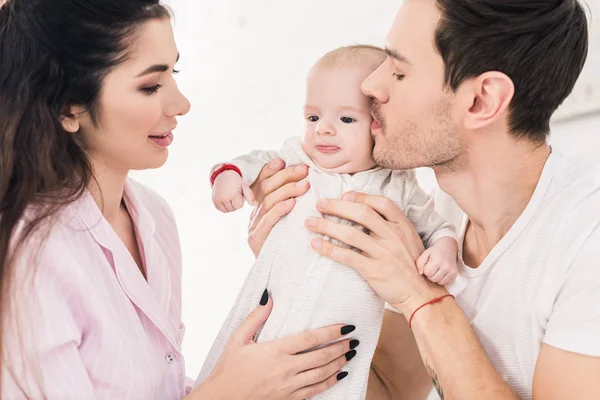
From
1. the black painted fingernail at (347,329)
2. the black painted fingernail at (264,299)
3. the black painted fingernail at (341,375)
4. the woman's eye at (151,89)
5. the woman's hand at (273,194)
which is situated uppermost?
the woman's eye at (151,89)

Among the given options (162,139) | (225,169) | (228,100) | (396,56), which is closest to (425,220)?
(396,56)

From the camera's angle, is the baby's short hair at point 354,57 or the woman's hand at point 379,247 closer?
the woman's hand at point 379,247

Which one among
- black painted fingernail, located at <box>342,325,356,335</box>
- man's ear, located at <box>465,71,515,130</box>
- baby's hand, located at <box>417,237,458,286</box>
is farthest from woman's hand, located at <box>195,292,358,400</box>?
man's ear, located at <box>465,71,515,130</box>

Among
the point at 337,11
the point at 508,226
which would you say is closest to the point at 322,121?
the point at 508,226

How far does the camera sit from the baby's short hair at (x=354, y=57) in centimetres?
161

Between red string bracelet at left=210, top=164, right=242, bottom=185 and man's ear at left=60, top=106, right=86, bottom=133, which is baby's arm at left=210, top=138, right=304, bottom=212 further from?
man's ear at left=60, top=106, right=86, bottom=133

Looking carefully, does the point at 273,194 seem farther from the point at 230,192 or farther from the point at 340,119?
the point at 340,119

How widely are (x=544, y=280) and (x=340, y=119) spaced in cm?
58

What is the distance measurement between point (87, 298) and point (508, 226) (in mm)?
944

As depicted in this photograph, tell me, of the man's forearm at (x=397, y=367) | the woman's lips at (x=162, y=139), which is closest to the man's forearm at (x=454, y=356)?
the man's forearm at (x=397, y=367)

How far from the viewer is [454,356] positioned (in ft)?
4.83

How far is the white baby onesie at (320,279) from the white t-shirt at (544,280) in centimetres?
11

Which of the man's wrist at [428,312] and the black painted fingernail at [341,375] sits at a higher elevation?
the man's wrist at [428,312]

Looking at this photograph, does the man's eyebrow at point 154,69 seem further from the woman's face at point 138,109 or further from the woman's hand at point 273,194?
the woman's hand at point 273,194
